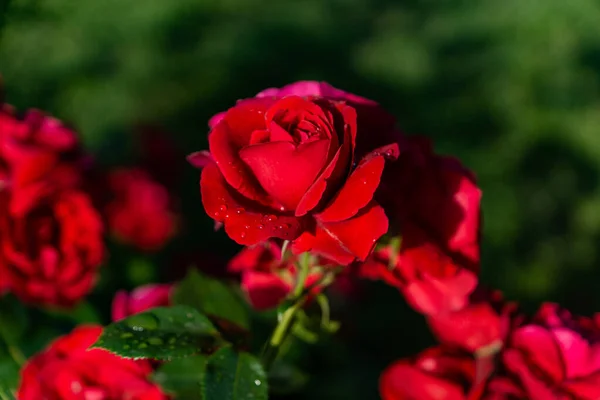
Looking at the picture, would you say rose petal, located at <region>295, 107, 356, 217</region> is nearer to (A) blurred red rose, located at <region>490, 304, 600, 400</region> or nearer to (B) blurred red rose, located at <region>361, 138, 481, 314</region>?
(B) blurred red rose, located at <region>361, 138, 481, 314</region>

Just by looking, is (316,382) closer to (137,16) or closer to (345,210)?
(345,210)

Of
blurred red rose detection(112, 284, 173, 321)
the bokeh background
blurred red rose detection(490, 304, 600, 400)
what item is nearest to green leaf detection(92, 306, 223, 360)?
blurred red rose detection(112, 284, 173, 321)

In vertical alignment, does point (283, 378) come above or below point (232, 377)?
below

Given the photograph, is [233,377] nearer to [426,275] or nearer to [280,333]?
[280,333]

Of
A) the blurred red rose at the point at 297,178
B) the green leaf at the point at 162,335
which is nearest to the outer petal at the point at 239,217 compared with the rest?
the blurred red rose at the point at 297,178

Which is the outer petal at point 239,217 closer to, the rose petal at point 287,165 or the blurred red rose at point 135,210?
the rose petal at point 287,165

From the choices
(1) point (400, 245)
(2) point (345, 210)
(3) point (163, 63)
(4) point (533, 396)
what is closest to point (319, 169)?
(2) point (345, 210)

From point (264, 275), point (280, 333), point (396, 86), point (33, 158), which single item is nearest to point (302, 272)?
point (280, 333)
